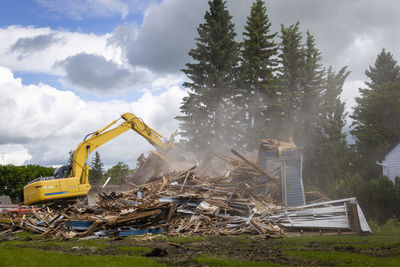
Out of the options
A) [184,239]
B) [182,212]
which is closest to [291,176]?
[182,212]

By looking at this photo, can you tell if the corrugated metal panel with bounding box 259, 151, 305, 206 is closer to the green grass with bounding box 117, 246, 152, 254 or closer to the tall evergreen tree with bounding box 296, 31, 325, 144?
the green grass with bounding box 117, 246, 152, 254

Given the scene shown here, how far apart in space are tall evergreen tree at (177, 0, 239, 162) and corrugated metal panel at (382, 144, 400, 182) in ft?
48.0

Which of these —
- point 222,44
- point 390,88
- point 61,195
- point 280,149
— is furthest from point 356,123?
point 61,195

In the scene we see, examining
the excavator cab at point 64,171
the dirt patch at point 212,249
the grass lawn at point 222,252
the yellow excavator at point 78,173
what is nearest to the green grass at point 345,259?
the grass lawn at point 222,252

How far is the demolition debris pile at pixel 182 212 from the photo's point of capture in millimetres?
16234

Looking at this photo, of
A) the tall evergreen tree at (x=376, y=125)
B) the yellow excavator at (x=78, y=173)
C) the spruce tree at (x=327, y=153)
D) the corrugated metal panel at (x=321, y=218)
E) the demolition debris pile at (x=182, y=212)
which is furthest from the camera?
the spruce tree at (x=327, y=153)

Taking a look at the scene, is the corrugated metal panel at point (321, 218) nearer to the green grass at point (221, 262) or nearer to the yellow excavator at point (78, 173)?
the green grass at point (221, 262)

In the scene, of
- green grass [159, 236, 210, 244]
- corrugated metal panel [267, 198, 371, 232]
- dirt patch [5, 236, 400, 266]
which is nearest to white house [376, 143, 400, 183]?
corrugated metal panel [267, 198, 371, 232]

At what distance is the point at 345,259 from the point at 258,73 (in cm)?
3044

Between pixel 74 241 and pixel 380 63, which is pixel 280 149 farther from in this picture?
pixel 380 63

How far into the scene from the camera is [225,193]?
19250mm

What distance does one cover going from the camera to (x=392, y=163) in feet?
98.6

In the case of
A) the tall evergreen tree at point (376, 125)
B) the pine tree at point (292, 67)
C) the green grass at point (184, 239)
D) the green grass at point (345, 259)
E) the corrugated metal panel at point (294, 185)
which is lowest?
the green grass at point (184, 239)

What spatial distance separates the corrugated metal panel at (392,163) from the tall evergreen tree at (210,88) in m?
14.6
